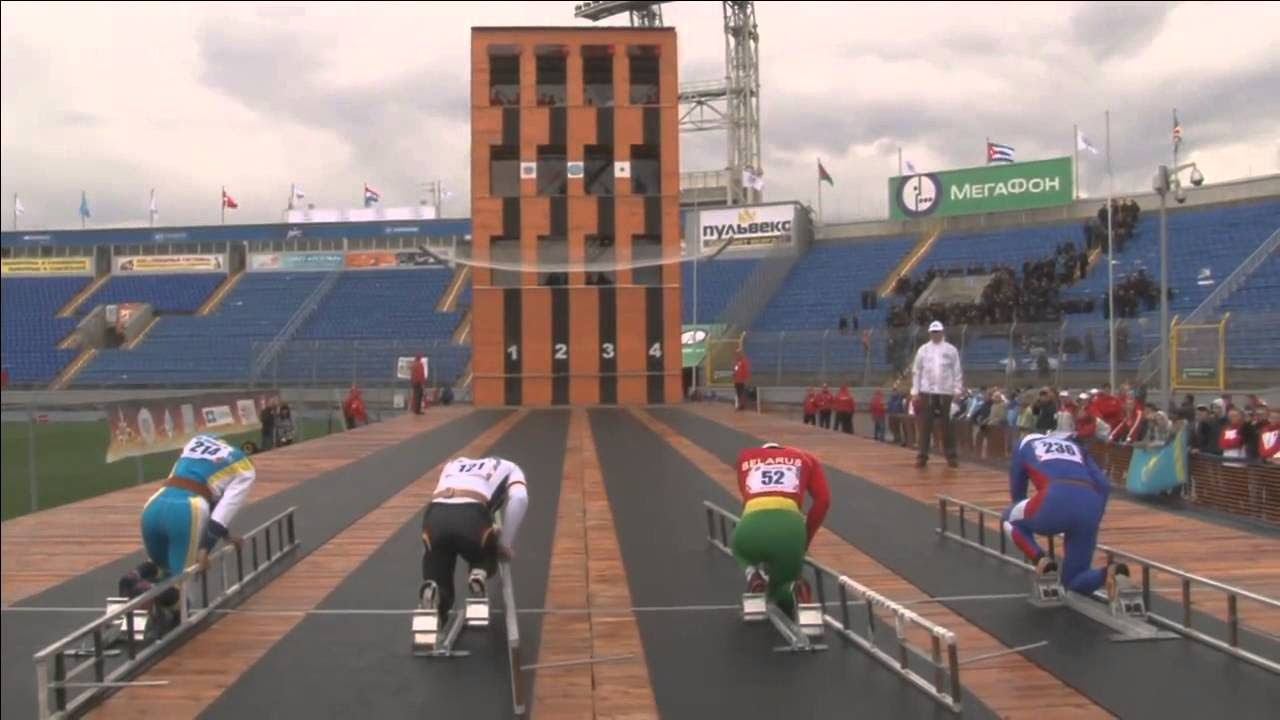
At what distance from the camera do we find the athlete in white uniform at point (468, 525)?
19.0 feet

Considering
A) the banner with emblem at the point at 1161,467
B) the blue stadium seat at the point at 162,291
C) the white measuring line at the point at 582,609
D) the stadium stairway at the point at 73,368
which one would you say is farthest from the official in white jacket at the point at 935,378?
the blue stadium seat at the point at 162,291

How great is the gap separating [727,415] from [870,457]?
9268 mm

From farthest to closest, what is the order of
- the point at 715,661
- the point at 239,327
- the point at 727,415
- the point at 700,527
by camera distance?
the point at 239,327, the point at 727,415, the point at 700,527, the point at 715,661

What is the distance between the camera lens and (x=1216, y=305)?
17906mm

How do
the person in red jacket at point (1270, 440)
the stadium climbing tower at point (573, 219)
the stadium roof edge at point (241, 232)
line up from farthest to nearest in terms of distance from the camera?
the stadium roof edge at point (241, 232) → the stadium climbing tower at point (573, 219) → the person in red jacket at point (1270, 440)

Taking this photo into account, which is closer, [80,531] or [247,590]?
[247,590]

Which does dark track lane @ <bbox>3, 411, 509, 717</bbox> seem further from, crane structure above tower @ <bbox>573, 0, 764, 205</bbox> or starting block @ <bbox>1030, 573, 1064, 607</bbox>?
crane structure above tower @ <bbox>573, 0, 764, 205</bbox>

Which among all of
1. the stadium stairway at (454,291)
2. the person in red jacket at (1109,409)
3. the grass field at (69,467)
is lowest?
the grass field at (69,467)

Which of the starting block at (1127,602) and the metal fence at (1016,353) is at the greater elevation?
the metal fence at (1016,353)

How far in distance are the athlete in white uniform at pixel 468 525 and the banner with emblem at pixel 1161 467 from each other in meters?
7.49

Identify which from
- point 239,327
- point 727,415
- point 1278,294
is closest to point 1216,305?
point 1278,294

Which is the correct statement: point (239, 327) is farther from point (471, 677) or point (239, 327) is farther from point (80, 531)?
point (471, 677)

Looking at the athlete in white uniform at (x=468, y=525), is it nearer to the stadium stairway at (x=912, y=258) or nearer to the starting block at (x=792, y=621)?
the starting block at (x=792, y=621)

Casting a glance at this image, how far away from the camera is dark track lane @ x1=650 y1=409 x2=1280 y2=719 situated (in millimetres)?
4867
